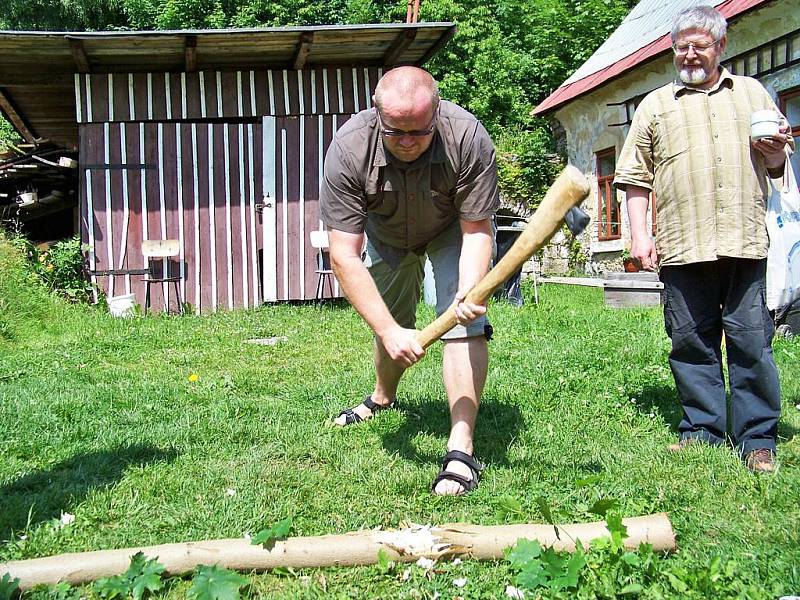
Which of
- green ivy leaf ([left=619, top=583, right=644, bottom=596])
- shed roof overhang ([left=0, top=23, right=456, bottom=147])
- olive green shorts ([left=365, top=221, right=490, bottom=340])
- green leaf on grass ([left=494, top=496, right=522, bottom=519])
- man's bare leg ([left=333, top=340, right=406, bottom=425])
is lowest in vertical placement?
green ivy leaf ([left=619, top=583, right=644, bottom=596])

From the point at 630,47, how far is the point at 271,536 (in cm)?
1451

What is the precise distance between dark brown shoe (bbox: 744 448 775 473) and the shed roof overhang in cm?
723

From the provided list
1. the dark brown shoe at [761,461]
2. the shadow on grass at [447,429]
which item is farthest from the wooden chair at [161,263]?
the dark brown shoe at [761,461]

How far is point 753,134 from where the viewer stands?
3.54 metres

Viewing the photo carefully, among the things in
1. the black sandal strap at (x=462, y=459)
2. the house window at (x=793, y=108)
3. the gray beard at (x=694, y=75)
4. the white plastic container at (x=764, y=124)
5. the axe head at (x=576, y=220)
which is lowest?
the black sandal strap at (x=462, y=459)

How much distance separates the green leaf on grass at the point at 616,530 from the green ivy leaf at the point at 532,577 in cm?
27

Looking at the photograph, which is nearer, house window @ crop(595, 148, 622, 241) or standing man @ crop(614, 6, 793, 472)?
standing man @ crop(614, 6, 793, 472)

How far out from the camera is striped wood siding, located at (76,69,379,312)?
1044cm

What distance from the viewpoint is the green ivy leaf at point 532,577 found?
2445 millimetres

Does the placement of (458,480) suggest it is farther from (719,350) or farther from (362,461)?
(719,350)

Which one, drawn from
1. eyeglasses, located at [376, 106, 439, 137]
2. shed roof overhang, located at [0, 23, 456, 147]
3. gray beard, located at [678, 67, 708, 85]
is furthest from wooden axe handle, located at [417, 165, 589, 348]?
shed roof overhang, located at [0, 23, 456, 147]

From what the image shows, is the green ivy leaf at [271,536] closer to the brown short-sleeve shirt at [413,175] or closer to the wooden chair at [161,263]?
the brown short-sleeve shirt at [413,175]

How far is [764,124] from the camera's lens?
3479 millimetres

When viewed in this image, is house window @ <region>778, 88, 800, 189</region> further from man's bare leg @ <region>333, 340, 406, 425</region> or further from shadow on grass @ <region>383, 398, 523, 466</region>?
man's bare leg @ <region>333, 340, 406, 425</region>
